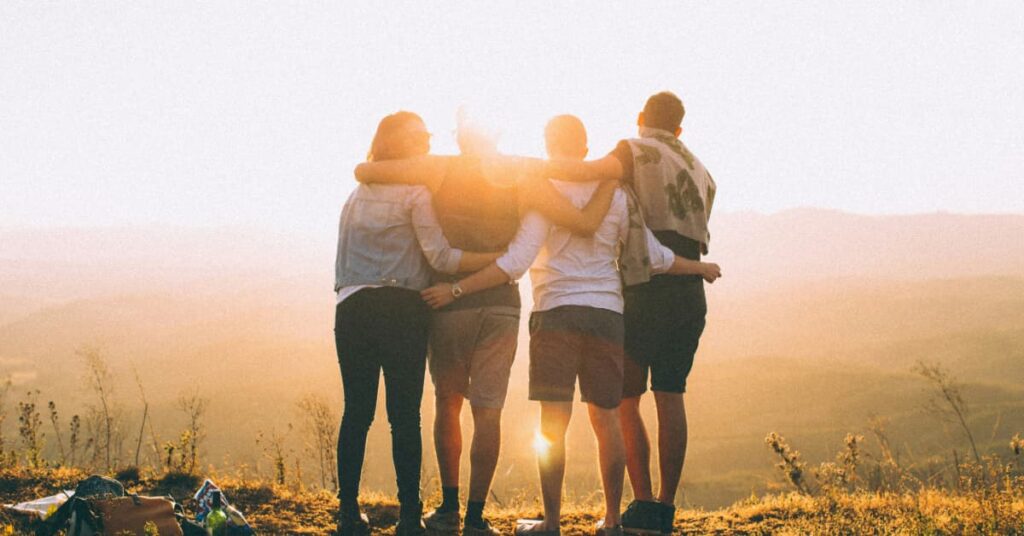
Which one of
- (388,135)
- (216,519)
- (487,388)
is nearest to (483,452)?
(487,388)

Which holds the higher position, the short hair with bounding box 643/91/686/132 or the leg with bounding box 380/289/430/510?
the short hair with bounding box 643/91/686/132

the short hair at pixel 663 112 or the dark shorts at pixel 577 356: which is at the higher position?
the short hair at pixel 663 112

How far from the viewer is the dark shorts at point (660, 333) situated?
461 centimetres

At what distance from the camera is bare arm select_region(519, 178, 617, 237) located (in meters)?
4.31

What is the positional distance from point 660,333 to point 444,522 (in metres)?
1.66

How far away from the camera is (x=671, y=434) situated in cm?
466

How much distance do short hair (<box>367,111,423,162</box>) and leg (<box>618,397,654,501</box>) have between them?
196 cm

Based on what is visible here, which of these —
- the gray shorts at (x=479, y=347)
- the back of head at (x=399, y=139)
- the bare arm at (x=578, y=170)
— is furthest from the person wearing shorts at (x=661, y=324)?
the back of head at (x=399, y=139)

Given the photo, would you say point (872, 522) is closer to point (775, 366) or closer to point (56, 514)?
point (56, 514)

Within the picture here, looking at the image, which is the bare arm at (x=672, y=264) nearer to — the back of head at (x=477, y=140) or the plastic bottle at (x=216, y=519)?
the back of head at (x=477, y=140)

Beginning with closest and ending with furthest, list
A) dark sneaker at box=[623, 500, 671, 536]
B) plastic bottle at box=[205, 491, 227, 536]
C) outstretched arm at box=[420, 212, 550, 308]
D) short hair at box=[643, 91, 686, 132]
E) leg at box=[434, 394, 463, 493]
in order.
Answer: plastic bottle at box=[205, 491, 227, 536] → outstretched arm at box=[420, 212, 550, 308] → leg at box=[434, 394, 463, 493] → dark sneaker at box=[623, 500, 671, 536] → short hair at box=[643, 91, 686, 132]

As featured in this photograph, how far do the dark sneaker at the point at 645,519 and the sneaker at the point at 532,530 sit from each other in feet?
1.70

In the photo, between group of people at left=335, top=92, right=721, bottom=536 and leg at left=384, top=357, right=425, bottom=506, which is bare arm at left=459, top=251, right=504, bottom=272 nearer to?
group of people at left=335, top=92, right=721, bottom=536

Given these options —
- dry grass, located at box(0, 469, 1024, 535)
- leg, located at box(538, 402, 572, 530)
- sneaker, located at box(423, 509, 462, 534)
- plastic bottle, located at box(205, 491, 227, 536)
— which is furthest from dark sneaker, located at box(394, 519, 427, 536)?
plastic bottle, located at box(205, 491, 227, 536)
